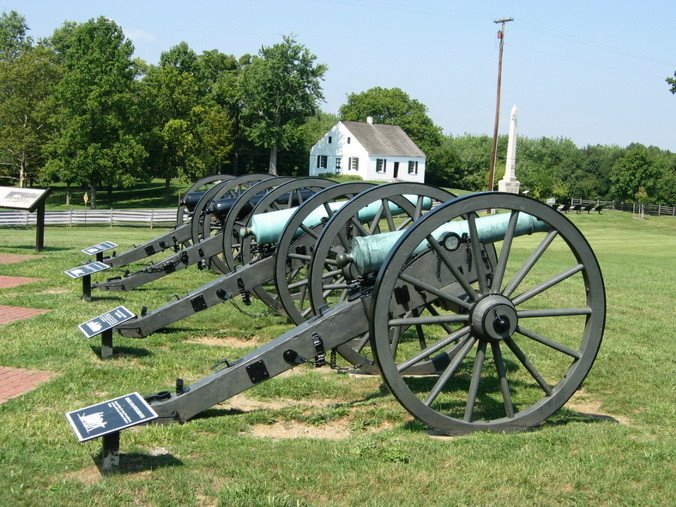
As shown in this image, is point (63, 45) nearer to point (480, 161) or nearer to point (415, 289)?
point (480, 161)

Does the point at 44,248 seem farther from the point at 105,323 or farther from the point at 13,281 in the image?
the point at 105,323

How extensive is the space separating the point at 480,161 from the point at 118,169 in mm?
41409

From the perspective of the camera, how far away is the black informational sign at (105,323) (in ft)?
23.3

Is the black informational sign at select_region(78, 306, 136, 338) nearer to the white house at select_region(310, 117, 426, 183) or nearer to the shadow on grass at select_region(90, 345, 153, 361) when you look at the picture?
the shadow on grass at select_region(90, 345, 153, 361)

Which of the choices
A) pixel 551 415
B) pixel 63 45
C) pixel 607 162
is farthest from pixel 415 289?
pixel 607 162

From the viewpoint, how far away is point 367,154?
6650cm

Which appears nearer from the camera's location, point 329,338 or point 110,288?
point 329,338

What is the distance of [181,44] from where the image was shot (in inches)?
2360

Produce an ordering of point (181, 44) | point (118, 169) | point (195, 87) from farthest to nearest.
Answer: point (181, 44) < point (195, 87) < point (118, 169)

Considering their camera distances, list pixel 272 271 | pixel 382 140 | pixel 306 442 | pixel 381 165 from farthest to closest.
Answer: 1. pixel 382 140
2. pixel 381 165
3. pixel 272 271
4. pixel 306 442

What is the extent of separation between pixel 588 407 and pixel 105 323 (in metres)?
4.39

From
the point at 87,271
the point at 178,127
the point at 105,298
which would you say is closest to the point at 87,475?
the point at 87,271

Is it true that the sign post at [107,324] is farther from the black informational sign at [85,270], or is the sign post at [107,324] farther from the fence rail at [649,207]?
the fence rail at [649,207]

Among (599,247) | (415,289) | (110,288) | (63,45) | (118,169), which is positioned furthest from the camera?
(63,45)
